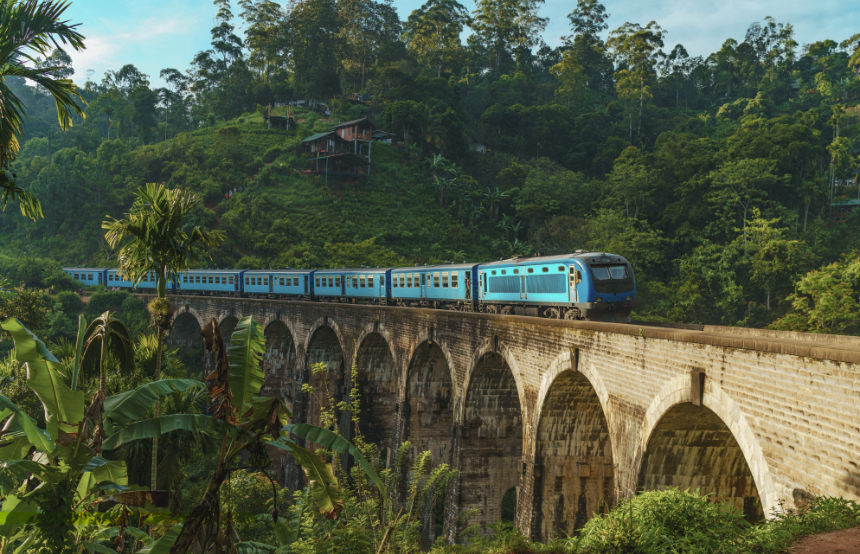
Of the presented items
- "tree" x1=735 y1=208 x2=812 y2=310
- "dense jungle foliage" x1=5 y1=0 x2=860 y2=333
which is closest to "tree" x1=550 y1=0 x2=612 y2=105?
"dense jungle foliage" x1=5 y1=0 x2=860 y2=333

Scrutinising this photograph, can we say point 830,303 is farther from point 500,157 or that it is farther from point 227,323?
point 500,157

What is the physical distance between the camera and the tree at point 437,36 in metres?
97.3

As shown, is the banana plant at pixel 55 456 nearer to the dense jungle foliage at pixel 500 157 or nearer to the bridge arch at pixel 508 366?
the bridge arch at pixel 508 366

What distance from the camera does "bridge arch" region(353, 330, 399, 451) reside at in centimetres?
→ 2773

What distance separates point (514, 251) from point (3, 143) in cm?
5179

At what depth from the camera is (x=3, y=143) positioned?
7410 millimetres

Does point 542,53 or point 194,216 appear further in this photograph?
point 542,53

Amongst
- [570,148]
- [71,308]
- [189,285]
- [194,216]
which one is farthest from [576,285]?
[570,148]

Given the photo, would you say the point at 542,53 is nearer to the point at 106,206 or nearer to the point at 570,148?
the point at 570,148

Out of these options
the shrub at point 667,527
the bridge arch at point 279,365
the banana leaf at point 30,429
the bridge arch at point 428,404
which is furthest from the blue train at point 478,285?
the shrub at point 667,527

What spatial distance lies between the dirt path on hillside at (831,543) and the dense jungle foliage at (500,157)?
33.2 meters

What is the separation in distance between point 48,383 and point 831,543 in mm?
8691

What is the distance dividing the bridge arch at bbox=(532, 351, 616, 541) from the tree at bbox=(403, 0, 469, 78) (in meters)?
87.2

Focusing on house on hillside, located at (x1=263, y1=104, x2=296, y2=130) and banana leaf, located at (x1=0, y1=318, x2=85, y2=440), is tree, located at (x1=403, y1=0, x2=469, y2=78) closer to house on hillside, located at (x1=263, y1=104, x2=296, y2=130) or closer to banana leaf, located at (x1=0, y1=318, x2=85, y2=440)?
house on hillside, located at (x1=263, y1=104, x2=296, y2=130)
